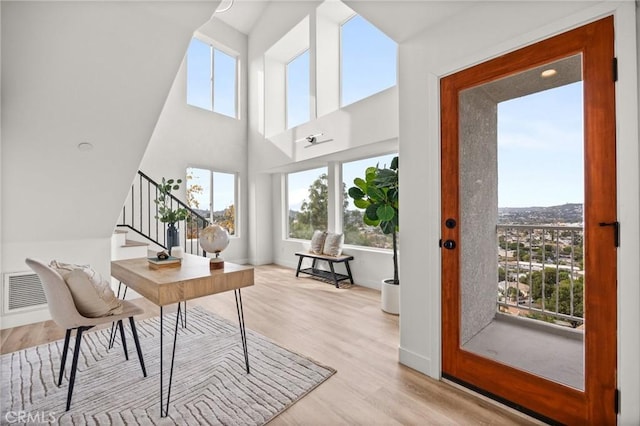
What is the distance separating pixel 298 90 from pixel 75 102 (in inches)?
178

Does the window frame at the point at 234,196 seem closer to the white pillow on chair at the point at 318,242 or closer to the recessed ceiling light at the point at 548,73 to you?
the white pillow on chair at the point at 318,242

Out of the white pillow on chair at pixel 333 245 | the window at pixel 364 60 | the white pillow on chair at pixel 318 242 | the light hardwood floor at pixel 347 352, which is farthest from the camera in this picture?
the white pillow on chair at pixel 318 242

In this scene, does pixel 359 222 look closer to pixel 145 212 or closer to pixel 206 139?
pixel 206 139

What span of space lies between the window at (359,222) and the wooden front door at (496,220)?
2432mm

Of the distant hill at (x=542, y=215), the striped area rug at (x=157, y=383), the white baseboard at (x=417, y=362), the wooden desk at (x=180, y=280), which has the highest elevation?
the distant hill at (x=542, y=215)

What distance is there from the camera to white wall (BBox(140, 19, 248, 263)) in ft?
17.9

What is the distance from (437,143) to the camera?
2.05 metres

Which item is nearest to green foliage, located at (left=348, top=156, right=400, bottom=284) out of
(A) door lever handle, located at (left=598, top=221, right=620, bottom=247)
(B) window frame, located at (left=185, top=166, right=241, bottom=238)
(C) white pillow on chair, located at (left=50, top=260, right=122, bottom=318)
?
(A) door lever handle, located at (left=598, top=221, right=620, bottom=247)

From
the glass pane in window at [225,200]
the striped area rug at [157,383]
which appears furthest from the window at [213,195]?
the striped area rug at [157,383]

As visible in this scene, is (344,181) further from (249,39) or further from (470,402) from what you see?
(249,39)

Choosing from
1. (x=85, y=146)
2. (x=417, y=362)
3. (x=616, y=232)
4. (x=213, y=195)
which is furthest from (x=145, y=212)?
(x=616, y=232)

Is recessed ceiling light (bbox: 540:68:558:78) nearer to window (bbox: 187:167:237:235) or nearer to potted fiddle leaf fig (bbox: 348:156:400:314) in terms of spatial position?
potted fiddle leaf fig (bbox: 348:156:400:314)

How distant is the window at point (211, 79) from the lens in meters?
6.11

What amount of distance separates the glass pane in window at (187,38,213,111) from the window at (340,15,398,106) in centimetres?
308
